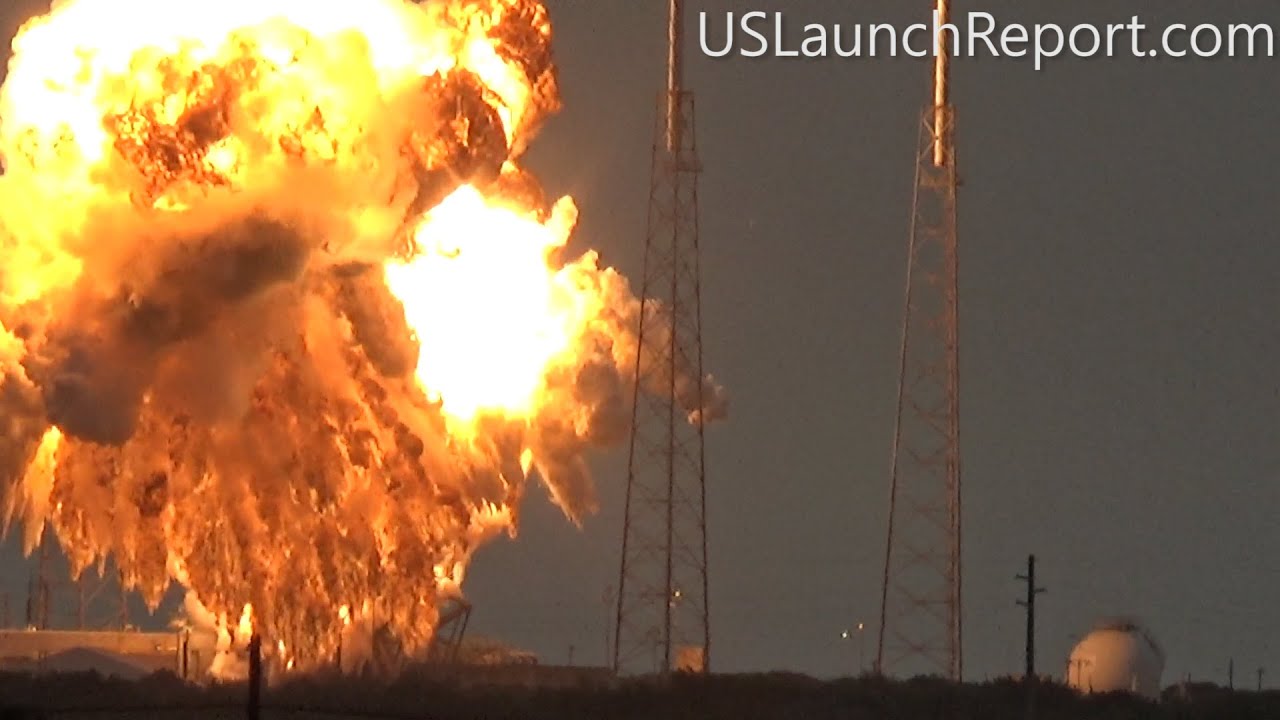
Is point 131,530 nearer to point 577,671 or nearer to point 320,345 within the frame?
point 320,345

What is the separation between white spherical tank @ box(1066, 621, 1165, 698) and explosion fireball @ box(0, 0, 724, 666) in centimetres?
2312

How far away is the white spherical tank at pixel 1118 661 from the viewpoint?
117 metres

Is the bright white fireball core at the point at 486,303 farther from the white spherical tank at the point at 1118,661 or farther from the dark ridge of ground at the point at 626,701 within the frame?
the white spherical tank at the point at 1118,661

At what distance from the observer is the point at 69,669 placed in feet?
368

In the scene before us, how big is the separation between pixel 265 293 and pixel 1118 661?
3458 cm

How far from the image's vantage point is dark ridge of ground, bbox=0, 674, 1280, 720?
293ft

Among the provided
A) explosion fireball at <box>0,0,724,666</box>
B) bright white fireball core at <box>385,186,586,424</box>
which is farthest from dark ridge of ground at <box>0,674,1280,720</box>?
bright white fireball core at <box>385,186,586,424</box>

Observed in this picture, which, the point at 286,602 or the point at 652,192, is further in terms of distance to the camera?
the point at 652,192

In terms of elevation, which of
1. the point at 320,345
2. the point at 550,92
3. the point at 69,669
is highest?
the point at 550,92

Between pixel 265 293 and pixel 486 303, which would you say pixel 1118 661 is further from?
pixel 265 293

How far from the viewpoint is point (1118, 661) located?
388ft

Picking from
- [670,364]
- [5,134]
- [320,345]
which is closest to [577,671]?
[670,364]

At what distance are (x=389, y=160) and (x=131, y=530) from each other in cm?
1240

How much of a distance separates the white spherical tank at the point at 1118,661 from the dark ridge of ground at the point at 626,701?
10.3 meters
